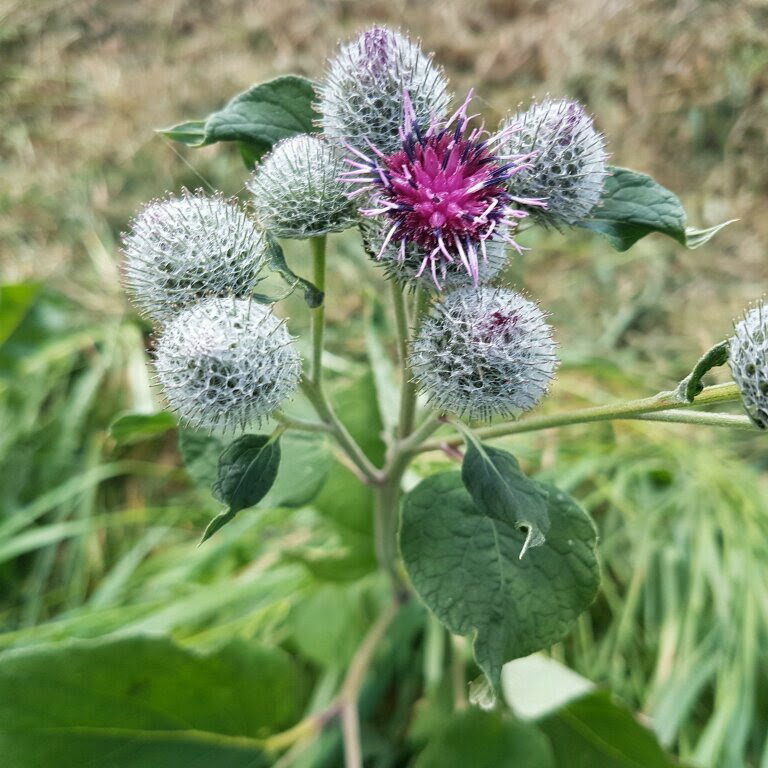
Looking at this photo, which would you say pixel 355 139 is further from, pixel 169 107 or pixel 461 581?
pixel 169 107

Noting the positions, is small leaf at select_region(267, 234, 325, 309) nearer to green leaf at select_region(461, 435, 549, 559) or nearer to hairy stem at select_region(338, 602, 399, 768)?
green leaf at select_region(461, 435, 549, 559)

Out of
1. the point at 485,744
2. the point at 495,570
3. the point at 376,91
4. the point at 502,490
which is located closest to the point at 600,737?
the point at 485,744

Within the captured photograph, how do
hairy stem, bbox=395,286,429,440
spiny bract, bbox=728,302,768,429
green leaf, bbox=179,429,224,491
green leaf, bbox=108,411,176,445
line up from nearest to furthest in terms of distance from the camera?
1. spiny bract, bbox=728,302,768,429
2. hairy stem, bbox=395,286,429,440
3. green leaf, bbox=108,411,176,445
4. green leaf, bbox=179,429,224,491

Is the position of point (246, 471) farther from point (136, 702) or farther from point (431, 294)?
point (136, 702)

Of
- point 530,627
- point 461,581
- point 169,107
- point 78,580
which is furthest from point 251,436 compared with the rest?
point 169,107

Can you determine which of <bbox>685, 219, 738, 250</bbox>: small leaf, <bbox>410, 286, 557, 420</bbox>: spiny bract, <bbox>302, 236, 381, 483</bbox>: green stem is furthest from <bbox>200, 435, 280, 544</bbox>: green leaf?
<bbox>685, 219, 738, 250</bbox>: small leaf

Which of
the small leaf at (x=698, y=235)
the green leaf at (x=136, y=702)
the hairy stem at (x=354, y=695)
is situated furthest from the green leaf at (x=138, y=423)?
the small leaf at (x=698, y=235)

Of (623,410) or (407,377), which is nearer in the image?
(623,410)
